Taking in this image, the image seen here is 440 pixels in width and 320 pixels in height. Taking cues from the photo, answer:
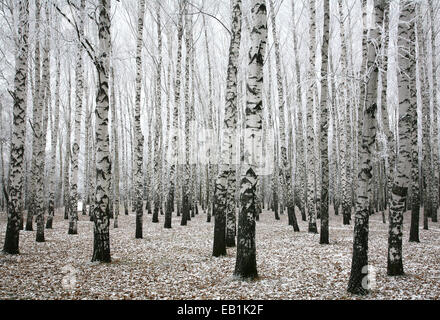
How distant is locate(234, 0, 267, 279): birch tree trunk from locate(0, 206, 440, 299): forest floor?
1.85 ft

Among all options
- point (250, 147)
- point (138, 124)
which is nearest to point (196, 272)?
point (250, 147)

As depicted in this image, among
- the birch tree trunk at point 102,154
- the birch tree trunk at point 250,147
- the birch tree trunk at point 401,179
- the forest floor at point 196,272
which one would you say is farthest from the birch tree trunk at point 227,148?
the birch tree trunk at point 401,179

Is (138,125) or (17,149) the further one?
(138,125)

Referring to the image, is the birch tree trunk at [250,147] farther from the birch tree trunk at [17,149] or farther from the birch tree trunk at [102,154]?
the birch tree trunk at [17,149]

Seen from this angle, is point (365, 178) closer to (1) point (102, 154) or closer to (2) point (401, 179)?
(2) point (401, 179)

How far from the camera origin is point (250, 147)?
5.43 metres

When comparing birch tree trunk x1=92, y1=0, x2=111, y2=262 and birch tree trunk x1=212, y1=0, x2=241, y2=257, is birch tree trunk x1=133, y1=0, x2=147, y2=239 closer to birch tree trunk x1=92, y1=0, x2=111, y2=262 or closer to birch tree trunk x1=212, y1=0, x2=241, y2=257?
birch tree trunk x1=92, y1=0, x2=111, y2=262

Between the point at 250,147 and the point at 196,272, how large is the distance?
10.1ft

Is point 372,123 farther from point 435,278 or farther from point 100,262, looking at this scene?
point 100,262

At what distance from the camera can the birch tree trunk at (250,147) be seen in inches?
215

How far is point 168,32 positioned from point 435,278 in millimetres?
17562

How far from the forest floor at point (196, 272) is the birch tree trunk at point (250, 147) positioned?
56 centimetres
